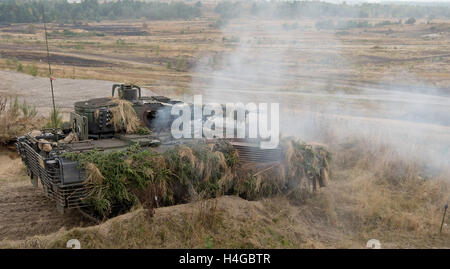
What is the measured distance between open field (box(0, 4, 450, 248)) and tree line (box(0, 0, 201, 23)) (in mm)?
8521

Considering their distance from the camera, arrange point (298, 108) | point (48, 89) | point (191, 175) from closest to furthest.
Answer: point (191, 175) → point (298, 108) → point (48, 89)

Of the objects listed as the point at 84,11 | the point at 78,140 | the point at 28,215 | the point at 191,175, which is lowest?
the point at 28,215

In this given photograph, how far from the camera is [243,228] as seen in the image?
7.70m

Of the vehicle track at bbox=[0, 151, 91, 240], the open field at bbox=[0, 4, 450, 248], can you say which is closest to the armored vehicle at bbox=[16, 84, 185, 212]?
the vehicle track at bbox=[0, 151, 91, 240]

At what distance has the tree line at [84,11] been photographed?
6006cm

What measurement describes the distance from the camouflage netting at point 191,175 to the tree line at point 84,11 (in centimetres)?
4516

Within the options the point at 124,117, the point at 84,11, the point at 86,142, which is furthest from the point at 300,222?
the point at 84,11

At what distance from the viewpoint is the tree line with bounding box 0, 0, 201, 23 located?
6006 centimetres

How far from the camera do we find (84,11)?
70750 millimetres

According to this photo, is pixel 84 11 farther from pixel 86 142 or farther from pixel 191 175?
pixel 191 175

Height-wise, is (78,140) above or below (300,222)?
above

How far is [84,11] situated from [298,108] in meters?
58.8
